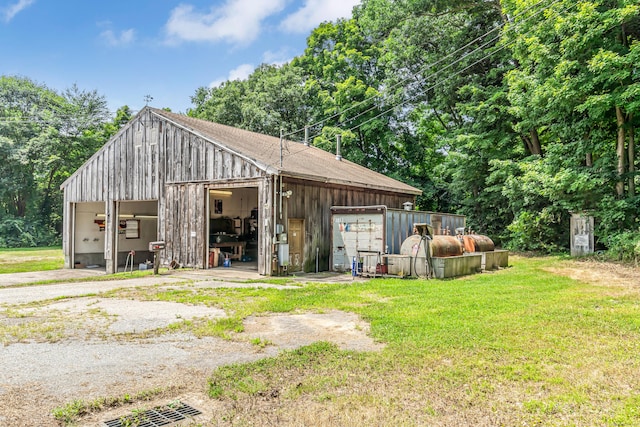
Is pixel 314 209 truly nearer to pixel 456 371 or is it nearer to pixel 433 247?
pixel 433 247

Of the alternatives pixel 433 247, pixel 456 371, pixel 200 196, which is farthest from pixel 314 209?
pixel 456 371

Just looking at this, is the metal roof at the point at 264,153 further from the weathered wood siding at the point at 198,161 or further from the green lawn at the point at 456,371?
the green lawn at the point at 456,371

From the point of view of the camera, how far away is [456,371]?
15.8ft

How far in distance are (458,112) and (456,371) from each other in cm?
2521

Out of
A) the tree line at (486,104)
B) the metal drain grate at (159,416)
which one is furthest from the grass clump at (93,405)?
the tree line at (486,104)

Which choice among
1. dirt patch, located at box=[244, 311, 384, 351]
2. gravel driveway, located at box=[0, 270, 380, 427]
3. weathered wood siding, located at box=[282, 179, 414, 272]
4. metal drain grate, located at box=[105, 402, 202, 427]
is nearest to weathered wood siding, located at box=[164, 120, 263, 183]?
weathered wood siding, located at box=[282, 179, 414, 272]

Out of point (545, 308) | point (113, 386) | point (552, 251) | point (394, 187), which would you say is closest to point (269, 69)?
point (394, 187)

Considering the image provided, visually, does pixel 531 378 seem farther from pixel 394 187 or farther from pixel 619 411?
pixel 394 187

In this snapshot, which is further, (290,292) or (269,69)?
(269,69)

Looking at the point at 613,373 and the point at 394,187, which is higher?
the point at 394,187

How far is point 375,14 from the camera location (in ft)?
105

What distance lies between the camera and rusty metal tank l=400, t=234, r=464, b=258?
13320 mm

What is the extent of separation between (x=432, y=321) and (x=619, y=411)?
3444 mm

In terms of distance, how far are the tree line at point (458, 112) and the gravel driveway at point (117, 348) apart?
44.7 feet
